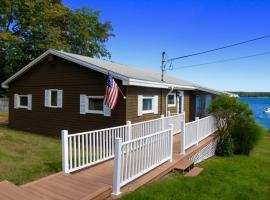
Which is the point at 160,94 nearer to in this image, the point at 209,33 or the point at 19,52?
the point at 209,33

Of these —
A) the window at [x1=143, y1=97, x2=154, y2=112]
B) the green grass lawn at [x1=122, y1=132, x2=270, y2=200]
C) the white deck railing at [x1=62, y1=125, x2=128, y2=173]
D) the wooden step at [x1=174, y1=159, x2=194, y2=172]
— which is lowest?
the green grass lawn at [x1=122, y1=132, x2=270, y2=200]

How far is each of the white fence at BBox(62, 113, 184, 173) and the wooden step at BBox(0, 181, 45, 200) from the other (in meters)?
1.35

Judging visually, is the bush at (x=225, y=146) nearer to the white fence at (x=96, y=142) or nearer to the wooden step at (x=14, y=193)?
the white fence at (x=96, y=142)

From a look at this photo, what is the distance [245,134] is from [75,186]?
29.5 ft

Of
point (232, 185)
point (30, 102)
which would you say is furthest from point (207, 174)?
point (30, 102)

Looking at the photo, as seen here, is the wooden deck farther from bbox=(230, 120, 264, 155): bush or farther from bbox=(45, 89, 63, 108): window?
bbox=(45, 89, 63, 108): window

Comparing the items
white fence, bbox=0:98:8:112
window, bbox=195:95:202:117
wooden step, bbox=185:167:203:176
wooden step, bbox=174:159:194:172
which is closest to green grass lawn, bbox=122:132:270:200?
wooden step, bbox=185:167:203:176

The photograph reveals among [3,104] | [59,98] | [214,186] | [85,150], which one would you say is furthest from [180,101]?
[3,104]

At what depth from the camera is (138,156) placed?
6477 millimetres

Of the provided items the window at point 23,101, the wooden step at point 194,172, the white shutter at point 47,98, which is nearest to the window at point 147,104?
the wooden step at point 194,172

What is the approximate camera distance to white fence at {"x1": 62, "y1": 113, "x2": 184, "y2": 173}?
21.9ft

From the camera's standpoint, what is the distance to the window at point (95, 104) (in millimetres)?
12769

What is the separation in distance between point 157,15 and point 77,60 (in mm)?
9216

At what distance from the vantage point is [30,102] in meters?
15.6
